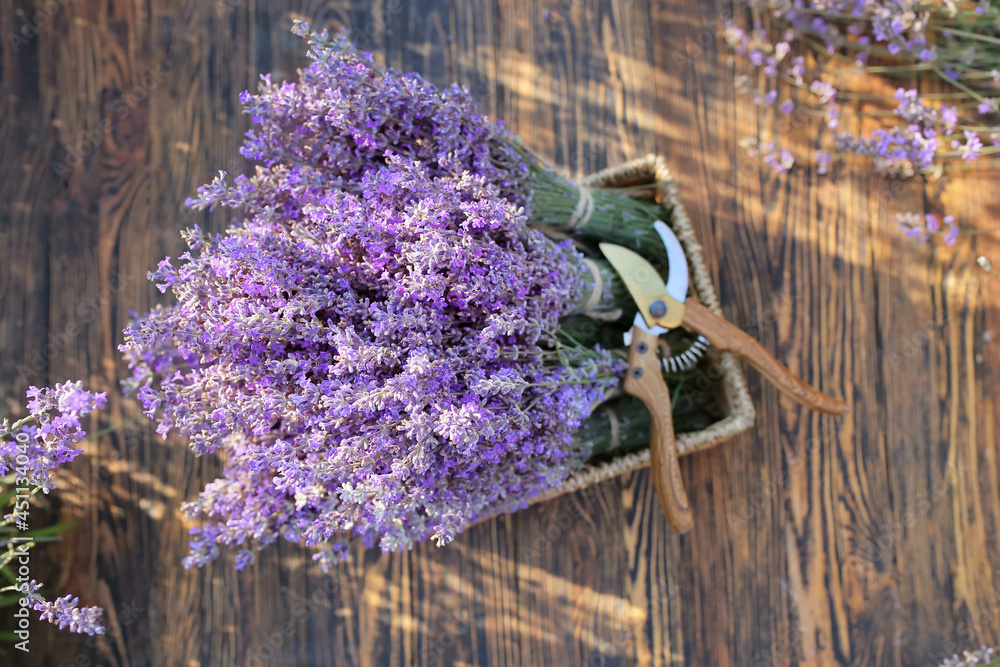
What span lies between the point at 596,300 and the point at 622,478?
0.52 m

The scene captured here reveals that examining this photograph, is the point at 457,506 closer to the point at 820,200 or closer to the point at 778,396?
the point at 778,396

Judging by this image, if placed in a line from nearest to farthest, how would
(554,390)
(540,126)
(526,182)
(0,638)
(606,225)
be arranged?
1. (554,390)
2. (526,182)
3. (606,225)
4. (0,638)
5. (540,126)

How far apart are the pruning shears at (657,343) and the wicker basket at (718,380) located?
92 millimetres

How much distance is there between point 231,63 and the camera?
63.2 inches

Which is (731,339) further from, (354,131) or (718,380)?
(354,131)

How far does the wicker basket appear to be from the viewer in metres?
1.34

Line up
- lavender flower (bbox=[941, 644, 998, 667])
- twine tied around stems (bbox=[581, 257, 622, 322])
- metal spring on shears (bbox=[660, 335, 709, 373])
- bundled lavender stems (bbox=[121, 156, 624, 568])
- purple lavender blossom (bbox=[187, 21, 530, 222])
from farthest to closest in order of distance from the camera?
lavender flower (bbox=[941, 644, 998, 667])
metal spring on shears (bbox=[660, 335, 709, 373])
twine tied around stems (bbox=[581, 257, 622, 322])
purple lavender blossom (bbox=[187, 21, 530, 222])
bundled lavender stems (bbox=[121, 156, 624, 568])

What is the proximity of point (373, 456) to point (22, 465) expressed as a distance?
500mm

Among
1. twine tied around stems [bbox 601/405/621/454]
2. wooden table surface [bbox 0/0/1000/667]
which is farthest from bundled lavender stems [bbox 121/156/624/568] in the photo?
wooden table surface [bbox 0/0/1000/667]

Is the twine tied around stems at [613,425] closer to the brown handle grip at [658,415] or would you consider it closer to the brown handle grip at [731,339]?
the brown handle grip at [658,415]

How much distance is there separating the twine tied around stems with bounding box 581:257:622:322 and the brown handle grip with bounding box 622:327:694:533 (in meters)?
0.05

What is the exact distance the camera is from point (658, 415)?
1233 millimetres

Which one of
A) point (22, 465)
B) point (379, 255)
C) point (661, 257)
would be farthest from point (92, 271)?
point (661, 257)

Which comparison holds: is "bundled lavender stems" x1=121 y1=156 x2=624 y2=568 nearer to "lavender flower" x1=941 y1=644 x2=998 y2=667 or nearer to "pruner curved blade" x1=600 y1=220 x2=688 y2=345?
"pruner curved blade" x1=600 y1=220 x2=688 y2=345
